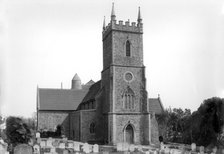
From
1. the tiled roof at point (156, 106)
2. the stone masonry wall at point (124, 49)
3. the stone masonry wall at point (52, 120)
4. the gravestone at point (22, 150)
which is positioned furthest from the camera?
the tiled roof at point (156, 106)

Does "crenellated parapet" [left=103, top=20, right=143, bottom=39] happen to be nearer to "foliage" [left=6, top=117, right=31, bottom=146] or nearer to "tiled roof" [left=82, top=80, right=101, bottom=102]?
"tiled roof" [left=82, top=80, right=101, bottom=102]

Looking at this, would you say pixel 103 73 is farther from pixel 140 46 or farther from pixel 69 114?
pixel 69 114

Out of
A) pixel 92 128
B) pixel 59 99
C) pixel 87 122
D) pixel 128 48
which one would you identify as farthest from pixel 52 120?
pixel 128 48

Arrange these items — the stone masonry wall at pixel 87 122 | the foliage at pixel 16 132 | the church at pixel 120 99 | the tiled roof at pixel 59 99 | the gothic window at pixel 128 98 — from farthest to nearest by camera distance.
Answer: the tiled roof at pixel 59 99
the stone masonry wall at pixel 87 122
the gothic window at pixel 128 98
the church at pixel 120 99
the foliage at pixel 16 132

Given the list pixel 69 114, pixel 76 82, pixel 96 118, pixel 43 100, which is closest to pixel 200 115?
pixel 96 118

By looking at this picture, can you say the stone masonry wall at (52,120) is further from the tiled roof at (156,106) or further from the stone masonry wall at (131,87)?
the tiled roof at (156,106)

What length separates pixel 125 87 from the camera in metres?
38.6

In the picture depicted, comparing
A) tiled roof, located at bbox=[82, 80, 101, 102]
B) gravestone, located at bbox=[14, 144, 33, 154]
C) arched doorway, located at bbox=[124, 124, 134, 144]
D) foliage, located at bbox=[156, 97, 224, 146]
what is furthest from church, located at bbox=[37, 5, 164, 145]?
gravestone, located at bbox=[14, 144, 33, 154]

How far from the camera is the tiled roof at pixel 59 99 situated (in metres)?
46.8

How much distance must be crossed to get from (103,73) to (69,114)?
32.2 ft

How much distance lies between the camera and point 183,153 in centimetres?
2788

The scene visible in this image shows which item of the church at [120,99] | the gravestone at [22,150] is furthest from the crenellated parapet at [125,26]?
the gravestone at [22,150]

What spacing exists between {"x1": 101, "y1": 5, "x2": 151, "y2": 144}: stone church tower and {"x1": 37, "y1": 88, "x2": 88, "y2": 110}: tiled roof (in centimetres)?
940

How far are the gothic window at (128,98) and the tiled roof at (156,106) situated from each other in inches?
317
